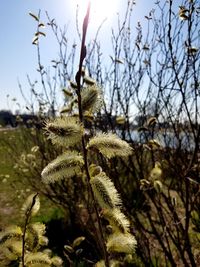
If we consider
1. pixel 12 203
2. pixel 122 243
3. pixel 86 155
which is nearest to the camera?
pixel 86 155

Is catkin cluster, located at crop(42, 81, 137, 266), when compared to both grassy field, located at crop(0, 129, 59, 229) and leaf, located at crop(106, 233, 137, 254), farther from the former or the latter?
grassy field, located at crop(0, 129, 59, 229)

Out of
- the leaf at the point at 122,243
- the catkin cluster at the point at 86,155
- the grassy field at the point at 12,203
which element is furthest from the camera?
the grassy field at the point at 12,203

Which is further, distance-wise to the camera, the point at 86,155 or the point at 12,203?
the point at 12,203

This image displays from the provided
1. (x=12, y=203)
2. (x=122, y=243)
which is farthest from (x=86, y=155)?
(x=12, y=203)

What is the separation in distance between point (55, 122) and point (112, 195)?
269 mm

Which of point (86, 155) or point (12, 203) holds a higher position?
point (86, 155)

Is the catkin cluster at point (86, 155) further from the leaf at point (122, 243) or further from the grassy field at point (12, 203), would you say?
the grassy field at point (12, 203)

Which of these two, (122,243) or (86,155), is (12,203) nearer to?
(122,243)

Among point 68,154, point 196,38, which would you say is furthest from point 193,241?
point 68,154

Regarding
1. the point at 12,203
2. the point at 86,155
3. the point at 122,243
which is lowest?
the point at 12,203

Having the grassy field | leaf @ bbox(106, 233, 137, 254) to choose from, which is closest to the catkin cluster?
leaf @ bbox(106, 233, 137, 254)

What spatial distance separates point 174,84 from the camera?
4680 mm

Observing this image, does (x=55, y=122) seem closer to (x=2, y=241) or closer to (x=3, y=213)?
(x=2, y=241)

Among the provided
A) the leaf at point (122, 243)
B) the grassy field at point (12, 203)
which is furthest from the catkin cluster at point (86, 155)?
the grassy field at point (12, 203)
